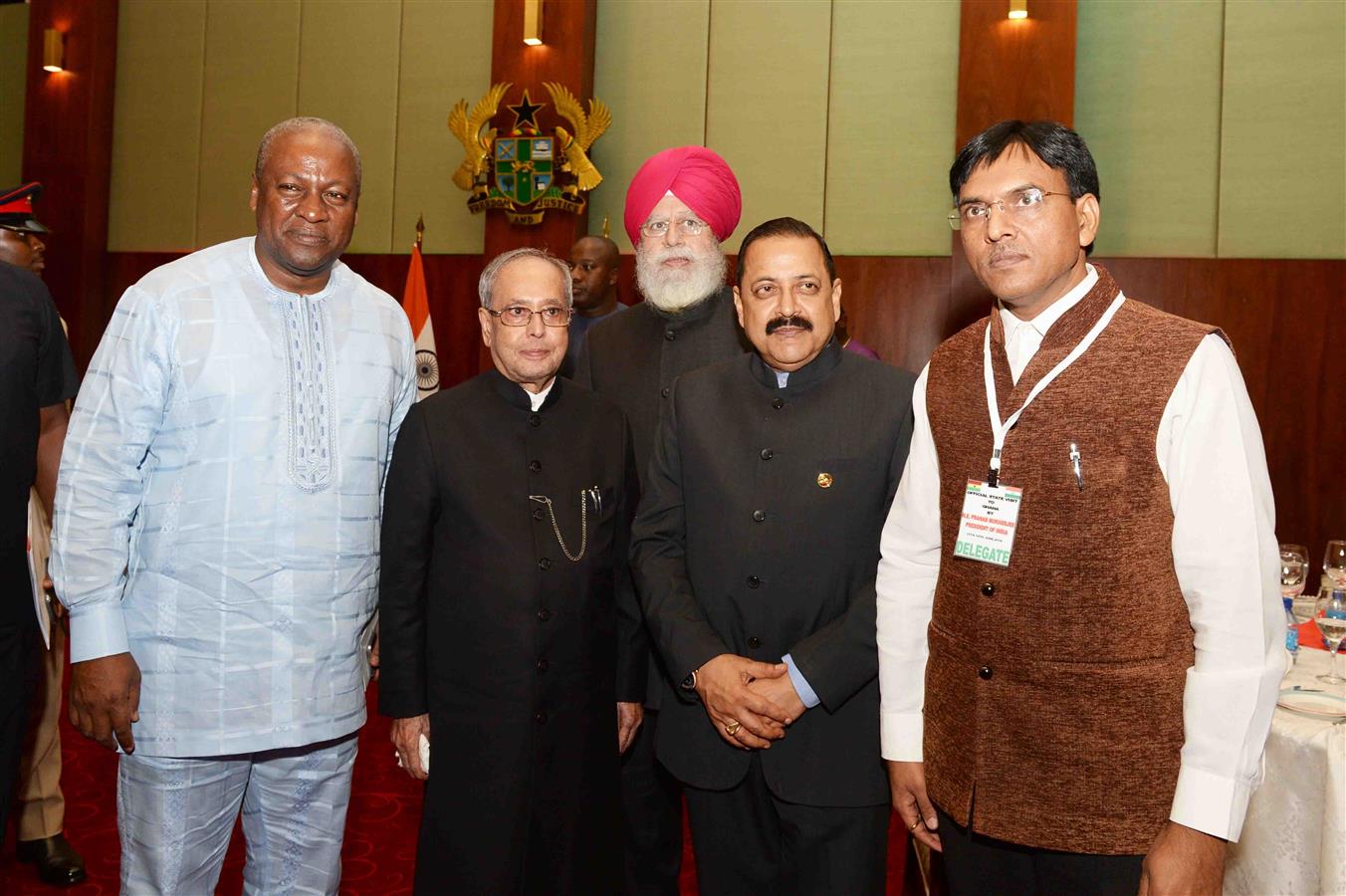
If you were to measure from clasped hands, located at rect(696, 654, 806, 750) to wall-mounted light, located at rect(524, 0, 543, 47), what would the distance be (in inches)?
226

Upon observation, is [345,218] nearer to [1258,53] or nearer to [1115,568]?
[1115,568]

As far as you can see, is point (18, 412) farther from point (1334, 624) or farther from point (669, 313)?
point (1334, 624)

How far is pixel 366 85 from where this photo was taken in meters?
7.54

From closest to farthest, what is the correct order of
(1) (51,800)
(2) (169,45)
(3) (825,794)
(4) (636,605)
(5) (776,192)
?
(3) (825,794)
(4) (636,605)
(1) (51,800)
(5) (776,192)
(2) (169,45)

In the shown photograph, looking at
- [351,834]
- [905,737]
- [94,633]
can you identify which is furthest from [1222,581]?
[351,834]

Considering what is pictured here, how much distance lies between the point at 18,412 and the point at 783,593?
1708 mm

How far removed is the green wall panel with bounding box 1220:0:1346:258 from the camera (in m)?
5.68

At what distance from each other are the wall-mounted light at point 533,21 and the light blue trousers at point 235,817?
221 inches

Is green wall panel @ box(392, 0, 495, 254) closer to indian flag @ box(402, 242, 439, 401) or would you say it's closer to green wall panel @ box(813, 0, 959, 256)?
indian flag @ box(402, 242, 439, 401)

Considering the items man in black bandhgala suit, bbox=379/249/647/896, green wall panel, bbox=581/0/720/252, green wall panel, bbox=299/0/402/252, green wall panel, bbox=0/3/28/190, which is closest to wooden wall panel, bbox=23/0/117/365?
green wall panel, bbox=0/3/28/190

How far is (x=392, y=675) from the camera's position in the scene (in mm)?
2121

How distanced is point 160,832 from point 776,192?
5.55 m

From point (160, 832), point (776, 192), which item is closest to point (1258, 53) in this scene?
point (776, 192)

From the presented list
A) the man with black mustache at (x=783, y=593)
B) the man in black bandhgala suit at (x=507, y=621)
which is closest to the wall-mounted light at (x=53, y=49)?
the man in black bandhgala suit at (x=507, y=621)
